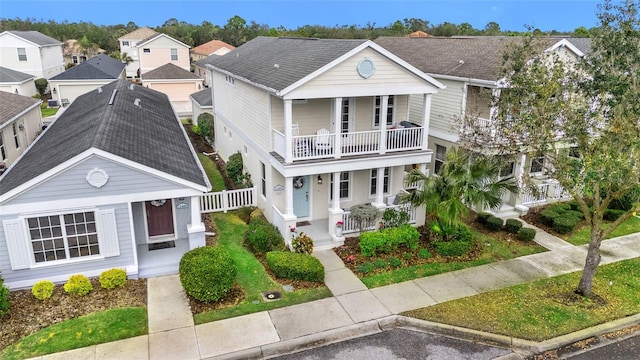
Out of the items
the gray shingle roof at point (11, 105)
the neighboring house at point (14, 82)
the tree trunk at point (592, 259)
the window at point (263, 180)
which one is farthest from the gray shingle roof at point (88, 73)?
the tree trunk at point (592, 259)

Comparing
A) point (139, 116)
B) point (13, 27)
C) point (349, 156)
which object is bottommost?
point (349, 156)

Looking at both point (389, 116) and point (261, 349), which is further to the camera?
point (389, 116)

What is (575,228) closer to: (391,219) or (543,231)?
(543,231)

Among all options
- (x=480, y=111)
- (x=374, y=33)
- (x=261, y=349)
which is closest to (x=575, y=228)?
(x=480, y=111)

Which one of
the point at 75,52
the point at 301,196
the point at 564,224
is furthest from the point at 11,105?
the point at 75,52

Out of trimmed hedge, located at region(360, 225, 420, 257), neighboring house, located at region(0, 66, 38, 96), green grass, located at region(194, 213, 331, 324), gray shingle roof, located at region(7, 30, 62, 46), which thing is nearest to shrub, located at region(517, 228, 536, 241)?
trimmed hedge, located at region(360, 225, 420, 257)

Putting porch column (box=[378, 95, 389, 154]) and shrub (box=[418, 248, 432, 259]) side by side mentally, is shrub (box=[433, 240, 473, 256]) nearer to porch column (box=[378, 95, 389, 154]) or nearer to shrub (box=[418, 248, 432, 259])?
shrub (box=[418, 248, 432, 259])

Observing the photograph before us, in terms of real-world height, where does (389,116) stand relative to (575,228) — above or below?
above
